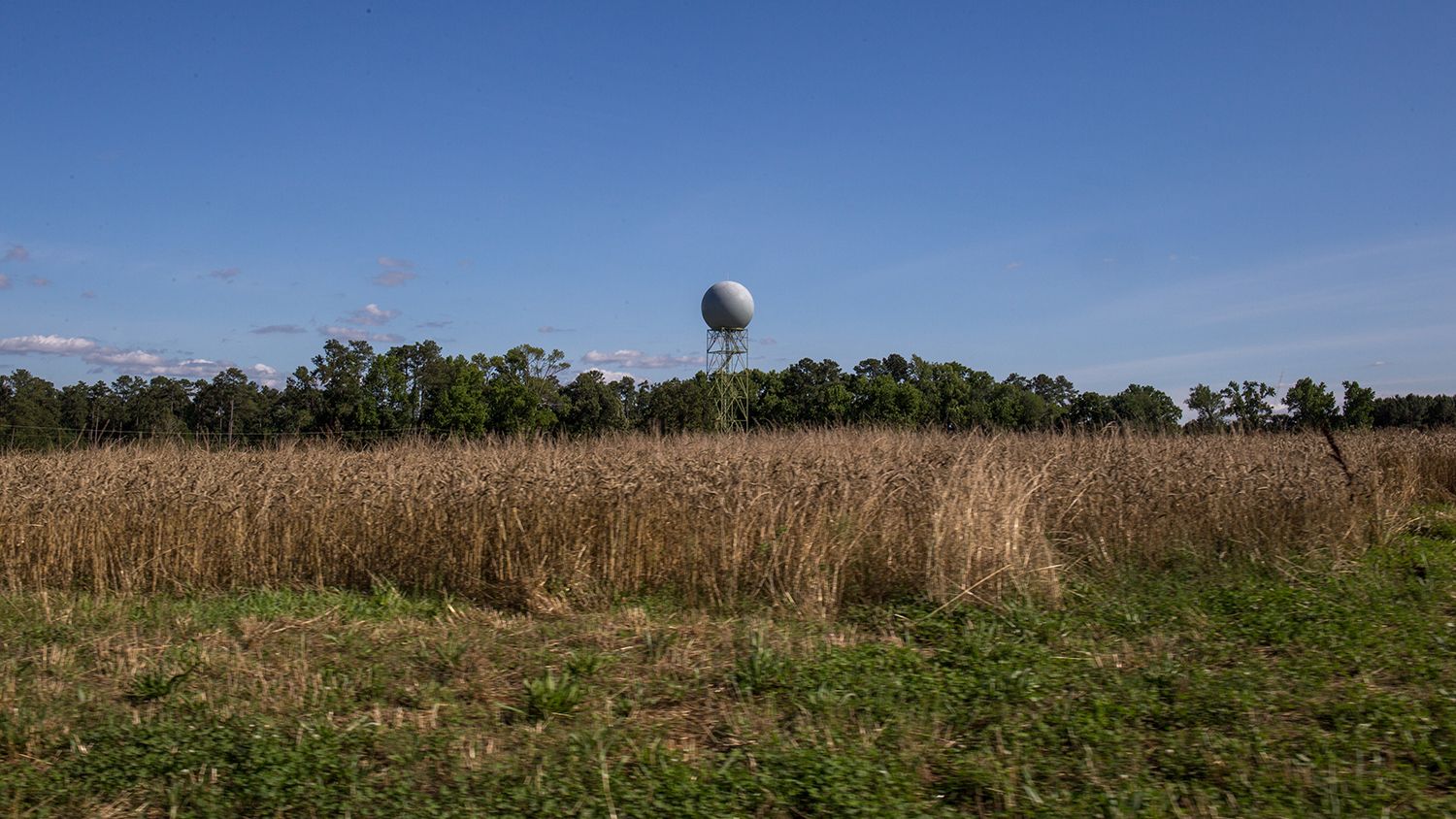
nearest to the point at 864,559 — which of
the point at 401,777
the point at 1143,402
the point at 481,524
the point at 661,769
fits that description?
the point at 481,524

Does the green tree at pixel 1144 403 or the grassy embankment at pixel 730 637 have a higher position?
the green tree at pixel 1144 403

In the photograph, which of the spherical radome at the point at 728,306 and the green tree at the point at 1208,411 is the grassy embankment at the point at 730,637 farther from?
the spherical radome at the point at 728,306

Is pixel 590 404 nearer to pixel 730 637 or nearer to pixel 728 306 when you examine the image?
pixel 728 306

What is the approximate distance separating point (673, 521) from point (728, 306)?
27276mm

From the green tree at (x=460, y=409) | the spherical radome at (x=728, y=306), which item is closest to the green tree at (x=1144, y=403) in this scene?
Answer: the spherical radome at (x=728, y=306)

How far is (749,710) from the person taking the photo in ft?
13.9

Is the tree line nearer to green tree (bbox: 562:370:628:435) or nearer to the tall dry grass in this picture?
green tree (bbox: 562:370:628:435)

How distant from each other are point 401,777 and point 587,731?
79 cm

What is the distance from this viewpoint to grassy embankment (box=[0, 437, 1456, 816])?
11.5 feet

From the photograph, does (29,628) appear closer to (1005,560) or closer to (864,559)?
(864,559)

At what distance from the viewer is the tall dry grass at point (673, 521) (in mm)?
6652

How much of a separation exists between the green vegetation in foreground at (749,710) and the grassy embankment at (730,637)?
21 mm

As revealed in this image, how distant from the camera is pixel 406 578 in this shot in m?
7.43

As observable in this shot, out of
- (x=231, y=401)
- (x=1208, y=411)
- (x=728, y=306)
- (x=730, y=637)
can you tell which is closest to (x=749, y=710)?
(x=730, y=637)
